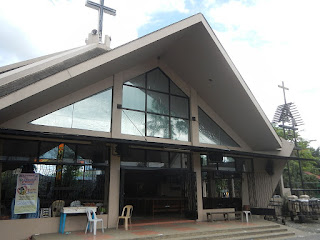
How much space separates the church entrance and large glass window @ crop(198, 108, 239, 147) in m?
1.40

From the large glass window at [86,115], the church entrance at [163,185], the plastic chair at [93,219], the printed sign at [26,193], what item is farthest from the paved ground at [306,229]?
the printed sign at [26,193]

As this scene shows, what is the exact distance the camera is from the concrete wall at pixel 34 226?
23.7 ft

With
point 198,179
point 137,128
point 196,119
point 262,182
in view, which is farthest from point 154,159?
point 262,182

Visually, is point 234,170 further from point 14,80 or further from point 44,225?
point 14,80

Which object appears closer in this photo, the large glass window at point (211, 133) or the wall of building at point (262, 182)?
the large glass window at point (211, 133)

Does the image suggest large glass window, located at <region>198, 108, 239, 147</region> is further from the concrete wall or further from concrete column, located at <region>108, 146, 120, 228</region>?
the concrete wall

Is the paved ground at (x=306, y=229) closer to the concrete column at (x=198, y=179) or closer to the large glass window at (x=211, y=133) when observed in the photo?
the concrete column at (x=198, y=179)

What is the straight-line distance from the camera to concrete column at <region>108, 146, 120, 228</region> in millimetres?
8828

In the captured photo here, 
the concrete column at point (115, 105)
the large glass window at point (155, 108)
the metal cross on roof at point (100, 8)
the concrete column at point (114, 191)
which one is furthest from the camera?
the metal cross on roof at point (100, 8)

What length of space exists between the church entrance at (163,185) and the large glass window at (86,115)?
1.62 metres

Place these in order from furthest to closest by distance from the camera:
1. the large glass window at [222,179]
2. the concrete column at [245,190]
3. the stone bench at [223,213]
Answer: the concrete column at [245,190]
the large glass window at [222,179]
the stone bench at [223,213]

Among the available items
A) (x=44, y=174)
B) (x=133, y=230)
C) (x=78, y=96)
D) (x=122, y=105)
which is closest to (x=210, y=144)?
(x=122, y=105)

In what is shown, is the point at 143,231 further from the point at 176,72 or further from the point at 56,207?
the point at 176,72

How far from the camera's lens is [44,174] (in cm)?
827
